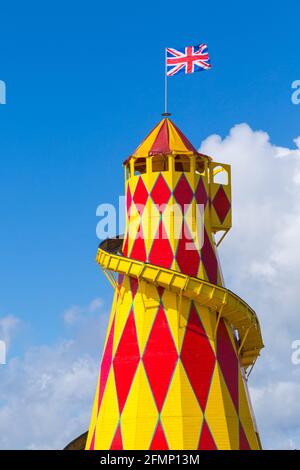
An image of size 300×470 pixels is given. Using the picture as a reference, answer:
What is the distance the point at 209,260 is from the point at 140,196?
610 centimetres

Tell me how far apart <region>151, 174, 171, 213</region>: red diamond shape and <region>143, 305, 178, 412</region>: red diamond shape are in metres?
7.25

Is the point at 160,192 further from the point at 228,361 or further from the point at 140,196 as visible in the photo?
the point at 228,361

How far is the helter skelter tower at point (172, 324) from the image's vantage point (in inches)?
3563

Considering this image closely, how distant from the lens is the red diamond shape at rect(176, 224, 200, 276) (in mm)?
94375

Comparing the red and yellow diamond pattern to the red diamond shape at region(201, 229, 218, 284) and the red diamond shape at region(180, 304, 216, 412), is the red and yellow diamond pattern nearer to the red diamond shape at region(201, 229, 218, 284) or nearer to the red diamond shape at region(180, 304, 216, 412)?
the red diamond shape at region(180, 304, 216, 412)

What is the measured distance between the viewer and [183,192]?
95.3 m

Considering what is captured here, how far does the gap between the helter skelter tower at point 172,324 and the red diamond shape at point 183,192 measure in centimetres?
6

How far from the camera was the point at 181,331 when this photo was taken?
3629 inches

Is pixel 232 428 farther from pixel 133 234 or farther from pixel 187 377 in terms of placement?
pixel 133 234

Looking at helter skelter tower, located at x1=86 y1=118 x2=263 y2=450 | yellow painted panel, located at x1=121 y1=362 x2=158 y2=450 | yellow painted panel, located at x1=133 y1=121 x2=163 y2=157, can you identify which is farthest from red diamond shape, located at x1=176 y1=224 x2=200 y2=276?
yellow painted panel, located at x1=121 y1=362 x2=158 y2=450
